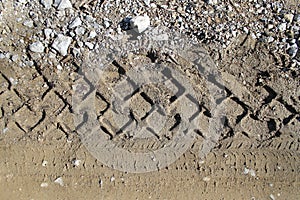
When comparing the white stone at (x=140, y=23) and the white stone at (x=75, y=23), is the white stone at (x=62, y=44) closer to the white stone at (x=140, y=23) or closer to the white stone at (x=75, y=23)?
the white stone at (x=75, y=23)

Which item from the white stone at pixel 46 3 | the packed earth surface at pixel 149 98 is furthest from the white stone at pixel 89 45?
the white stone at pixel 46 3

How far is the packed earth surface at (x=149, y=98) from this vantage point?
14.3 feet

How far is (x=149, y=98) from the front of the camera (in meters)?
4.77

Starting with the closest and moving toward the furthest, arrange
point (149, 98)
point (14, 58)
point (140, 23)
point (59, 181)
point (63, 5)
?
point (59, 181)
point (149, 98)
point (14, 58)
point (140, 23)
point (63, 5)

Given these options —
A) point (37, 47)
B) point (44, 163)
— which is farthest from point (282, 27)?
point (44, 163)

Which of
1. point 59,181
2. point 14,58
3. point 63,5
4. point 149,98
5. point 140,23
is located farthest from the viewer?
point 63,5

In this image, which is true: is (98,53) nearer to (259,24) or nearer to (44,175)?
(44,175)

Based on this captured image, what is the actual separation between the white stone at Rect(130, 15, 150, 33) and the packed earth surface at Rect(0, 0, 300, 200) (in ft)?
0.04

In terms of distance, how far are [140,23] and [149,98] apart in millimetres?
924

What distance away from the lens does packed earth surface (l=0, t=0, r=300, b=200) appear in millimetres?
4363

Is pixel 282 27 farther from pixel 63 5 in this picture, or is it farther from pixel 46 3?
pixel 46 3

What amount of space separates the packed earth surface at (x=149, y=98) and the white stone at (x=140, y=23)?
0.04 feet

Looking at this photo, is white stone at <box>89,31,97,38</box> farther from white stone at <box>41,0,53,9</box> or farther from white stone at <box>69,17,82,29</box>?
white stone at <box>41,0,53,9</box>

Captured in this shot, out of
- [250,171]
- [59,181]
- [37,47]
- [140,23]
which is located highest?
[140,23]
